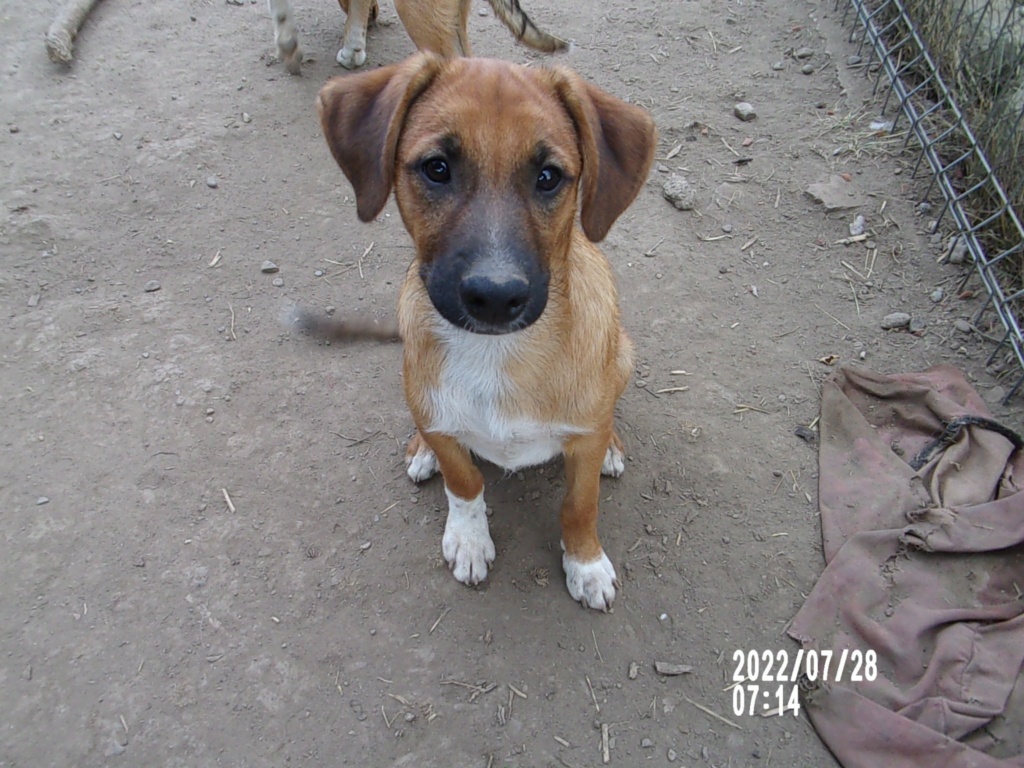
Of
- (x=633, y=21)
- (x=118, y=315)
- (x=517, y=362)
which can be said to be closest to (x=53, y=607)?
(x=118, y=315)

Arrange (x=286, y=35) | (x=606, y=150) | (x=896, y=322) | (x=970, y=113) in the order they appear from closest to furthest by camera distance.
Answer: (x=606, y=150), (x=896, y=322), (x=970, y=113), (x=286, y=35)

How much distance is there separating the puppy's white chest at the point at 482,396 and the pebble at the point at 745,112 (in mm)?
3584

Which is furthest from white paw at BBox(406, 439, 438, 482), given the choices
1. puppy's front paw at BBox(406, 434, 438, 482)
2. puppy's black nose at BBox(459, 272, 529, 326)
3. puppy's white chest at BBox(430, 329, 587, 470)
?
puppy's black nose at BBox(459, 272, 529, 326)

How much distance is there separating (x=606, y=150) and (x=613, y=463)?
1.52 m

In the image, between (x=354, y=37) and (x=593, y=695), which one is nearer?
(x=593, y=695)

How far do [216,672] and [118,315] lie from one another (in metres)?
2.25

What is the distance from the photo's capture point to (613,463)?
3.36 metres

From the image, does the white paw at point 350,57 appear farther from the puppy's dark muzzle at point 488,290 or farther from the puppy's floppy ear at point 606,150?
the puppy's dark muzzle at point 488,290

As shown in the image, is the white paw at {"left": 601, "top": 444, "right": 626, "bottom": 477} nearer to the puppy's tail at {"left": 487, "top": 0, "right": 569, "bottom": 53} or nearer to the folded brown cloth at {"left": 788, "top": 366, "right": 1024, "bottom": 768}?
the folded brown cloth at {"left": 788, "top": 366, "right": 1024, "bottom": 768}

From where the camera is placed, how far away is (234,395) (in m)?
3.73

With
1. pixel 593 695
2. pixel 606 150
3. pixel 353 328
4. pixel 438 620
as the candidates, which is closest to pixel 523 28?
pixel 353 328

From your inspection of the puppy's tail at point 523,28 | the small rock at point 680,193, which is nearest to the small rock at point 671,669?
the small rock at point 680,193

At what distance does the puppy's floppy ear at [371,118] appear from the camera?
2.26 m

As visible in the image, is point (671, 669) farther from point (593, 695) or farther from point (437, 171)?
point (437, 171)
